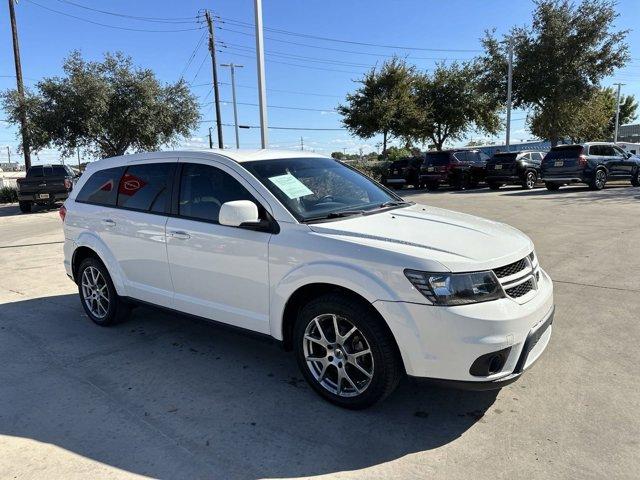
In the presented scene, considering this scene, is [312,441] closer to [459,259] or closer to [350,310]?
[350,310]

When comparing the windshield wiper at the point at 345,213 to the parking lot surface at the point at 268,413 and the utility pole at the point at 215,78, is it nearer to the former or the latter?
the parking lot surface at the point at 268,413

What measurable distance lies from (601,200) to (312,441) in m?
14.5

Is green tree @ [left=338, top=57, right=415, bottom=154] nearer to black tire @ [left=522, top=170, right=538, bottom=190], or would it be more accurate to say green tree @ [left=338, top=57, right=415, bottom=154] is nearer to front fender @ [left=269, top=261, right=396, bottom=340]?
black tire @ [left=522, top=170, right=538, bottom=190]

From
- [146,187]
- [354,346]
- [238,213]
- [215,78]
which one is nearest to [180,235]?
[146,187]

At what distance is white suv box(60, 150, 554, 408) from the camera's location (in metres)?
2.93

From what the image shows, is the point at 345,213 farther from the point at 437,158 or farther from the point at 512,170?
the point at 437,158

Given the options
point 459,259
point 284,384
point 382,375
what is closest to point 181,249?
point 284,384

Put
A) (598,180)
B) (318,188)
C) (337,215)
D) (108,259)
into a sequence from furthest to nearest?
(598,180)
(108,259)
(318,188)
(337,215)

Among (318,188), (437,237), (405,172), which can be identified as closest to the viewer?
(437,237)

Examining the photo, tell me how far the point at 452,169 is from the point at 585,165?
5.25 meters

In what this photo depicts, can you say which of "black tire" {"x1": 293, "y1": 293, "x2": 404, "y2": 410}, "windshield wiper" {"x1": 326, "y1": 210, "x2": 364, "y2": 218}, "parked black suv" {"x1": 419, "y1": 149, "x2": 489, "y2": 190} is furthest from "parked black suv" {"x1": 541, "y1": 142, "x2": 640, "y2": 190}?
"black tire" {"x1": 293, "y1": 293, "x2": 404, "y2": 410}

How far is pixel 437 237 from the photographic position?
A: 10.8 feet

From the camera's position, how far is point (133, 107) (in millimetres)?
24031

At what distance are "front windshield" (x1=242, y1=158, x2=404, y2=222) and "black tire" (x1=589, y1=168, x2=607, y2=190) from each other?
16.1 meters
